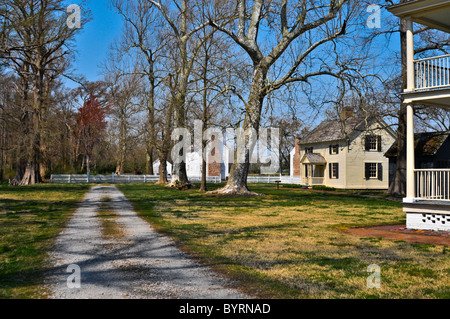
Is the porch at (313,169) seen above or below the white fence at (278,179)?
above

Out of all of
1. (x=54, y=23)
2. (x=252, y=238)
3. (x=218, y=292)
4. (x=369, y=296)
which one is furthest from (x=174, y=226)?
(x=54, y=23)

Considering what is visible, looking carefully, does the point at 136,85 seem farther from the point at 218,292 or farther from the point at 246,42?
the point at 218,292

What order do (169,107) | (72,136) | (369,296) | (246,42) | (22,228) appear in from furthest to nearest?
1. (72,136)
2. (169,107)
3. (246,42)
4. (22,228)
5. (369,296)

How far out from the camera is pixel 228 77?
22.0 m

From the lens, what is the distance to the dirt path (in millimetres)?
5039

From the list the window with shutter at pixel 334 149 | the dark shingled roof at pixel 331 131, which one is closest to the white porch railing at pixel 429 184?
the dark shingled roof at pixel 331 131

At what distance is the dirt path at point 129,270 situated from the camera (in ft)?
16.5

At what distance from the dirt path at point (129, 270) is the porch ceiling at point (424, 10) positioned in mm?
8871

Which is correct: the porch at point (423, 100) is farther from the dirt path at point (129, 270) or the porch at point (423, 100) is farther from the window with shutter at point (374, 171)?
the window with shutter at point (374, 171)

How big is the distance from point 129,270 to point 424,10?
10.3 m

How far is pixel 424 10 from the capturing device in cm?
1141

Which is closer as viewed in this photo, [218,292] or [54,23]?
[218,292]

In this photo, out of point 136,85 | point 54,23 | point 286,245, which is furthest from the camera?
point 136,85
